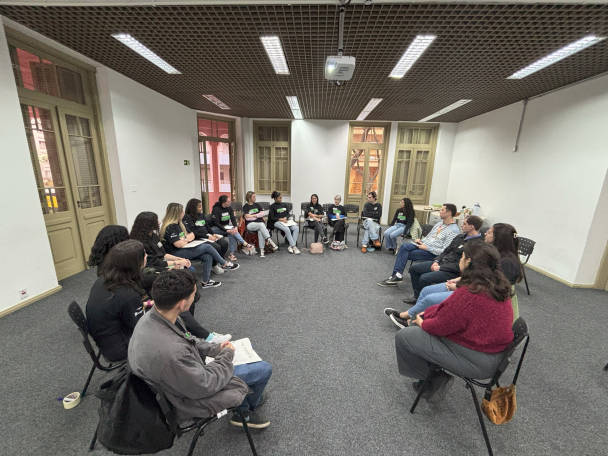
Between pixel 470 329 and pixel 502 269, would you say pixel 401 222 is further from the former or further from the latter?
pixel 470 329

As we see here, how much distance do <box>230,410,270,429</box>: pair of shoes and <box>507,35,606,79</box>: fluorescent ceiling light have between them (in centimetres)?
491

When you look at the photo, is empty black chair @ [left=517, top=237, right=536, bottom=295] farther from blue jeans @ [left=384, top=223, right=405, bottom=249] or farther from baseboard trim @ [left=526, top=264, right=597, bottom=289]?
blue jeans @ [left=384, top=223, right=405, bottom=249]

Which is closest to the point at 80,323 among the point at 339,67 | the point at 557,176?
the point at 339,67

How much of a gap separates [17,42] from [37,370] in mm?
3634

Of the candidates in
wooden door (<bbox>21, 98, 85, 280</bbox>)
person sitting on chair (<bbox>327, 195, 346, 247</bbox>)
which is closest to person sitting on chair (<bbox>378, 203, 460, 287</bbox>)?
person sitting on chair (<bbox>327, 195, 346, 247</bbox>)

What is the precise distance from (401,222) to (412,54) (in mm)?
3031

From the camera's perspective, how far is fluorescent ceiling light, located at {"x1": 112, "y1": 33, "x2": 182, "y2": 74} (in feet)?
10.1

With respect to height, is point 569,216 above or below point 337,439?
above

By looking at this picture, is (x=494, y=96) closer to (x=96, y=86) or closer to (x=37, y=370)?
(x=96, y=86)

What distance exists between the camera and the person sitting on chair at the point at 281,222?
5.32 meters

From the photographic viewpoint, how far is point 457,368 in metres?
1.60

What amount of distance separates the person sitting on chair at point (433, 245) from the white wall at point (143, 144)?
15.0ft

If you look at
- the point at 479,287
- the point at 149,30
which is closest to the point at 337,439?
the point at 479,287

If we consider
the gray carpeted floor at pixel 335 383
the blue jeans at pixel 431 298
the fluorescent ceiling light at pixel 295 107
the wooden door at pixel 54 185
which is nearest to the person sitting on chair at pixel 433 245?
the gray carpeted floor at pixel 335 383
